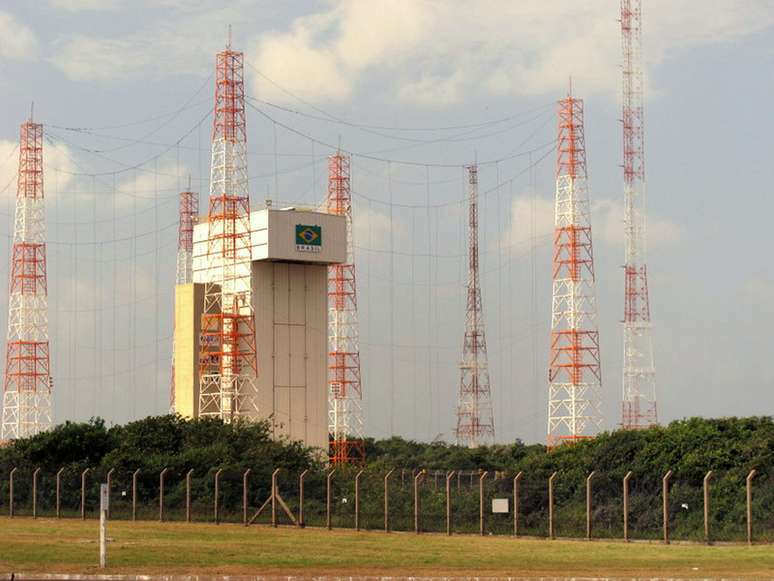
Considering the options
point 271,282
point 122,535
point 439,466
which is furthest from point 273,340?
point 122,535

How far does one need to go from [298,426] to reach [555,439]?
22313 mm

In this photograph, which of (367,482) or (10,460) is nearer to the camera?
(367,482)

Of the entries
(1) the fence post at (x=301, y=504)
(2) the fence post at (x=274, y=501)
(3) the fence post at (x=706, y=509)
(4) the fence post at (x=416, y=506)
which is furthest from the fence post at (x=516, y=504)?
(2) the fence post at (x=274, y=501)

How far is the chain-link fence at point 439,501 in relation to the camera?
44719 mm

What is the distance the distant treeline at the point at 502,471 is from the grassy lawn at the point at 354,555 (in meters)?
3.20

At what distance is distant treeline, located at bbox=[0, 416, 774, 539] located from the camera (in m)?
46.4

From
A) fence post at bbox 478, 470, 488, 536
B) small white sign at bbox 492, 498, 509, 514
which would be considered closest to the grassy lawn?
fence post at bbox 478, 470, 488, 536

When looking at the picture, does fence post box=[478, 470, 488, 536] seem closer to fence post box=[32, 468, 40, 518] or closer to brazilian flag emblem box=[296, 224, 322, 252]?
fence post box=[32, 468, 40, 518]

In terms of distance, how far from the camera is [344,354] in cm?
11412

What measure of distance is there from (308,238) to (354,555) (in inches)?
2751

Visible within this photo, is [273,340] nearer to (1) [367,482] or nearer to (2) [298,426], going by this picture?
(2) [298,426]

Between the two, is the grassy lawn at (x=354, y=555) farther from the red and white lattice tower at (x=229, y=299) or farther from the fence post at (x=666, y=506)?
the red and white lattice tower at (x=229, y=299)

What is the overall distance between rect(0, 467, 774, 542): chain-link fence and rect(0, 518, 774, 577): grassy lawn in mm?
1750

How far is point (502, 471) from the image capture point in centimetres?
6512
